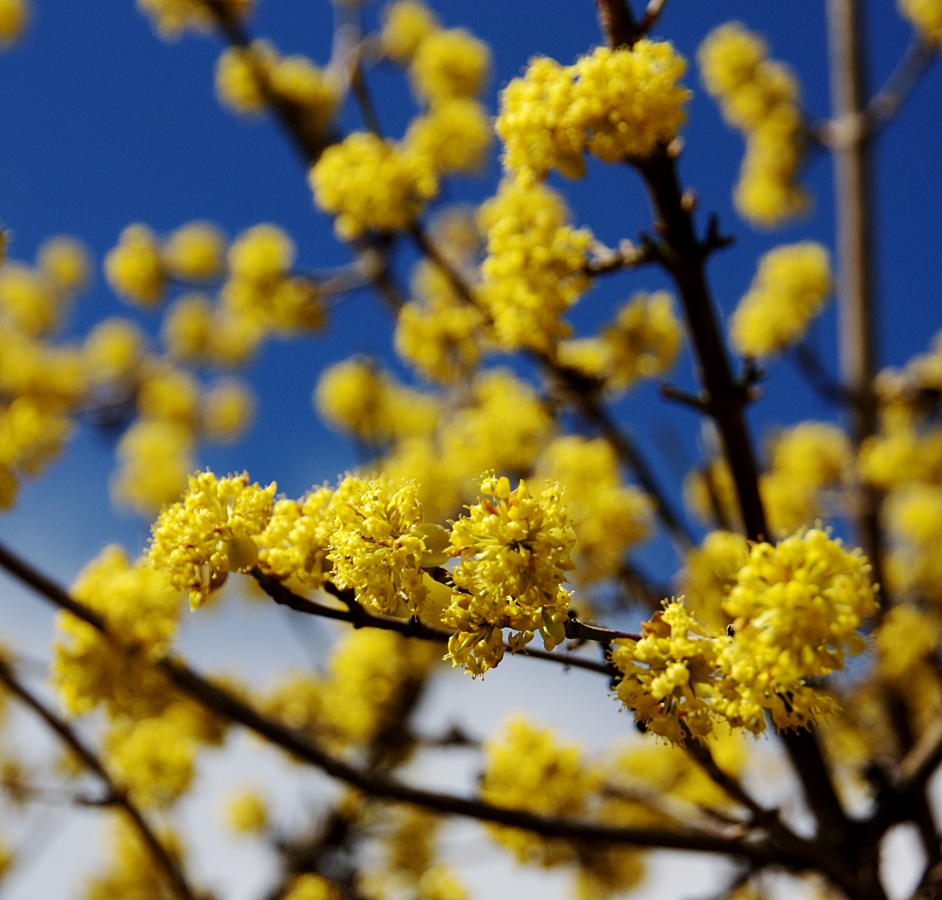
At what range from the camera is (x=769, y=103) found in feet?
23.7

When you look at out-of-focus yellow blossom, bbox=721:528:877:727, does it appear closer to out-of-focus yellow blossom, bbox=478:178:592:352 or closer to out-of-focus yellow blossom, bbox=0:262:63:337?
out-of-focus yellow blossom, bbox=478:178:592:352

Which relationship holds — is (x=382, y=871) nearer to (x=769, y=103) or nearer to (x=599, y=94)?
(x=599, y=94)

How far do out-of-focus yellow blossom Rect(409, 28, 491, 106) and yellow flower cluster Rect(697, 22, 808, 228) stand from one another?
223 cm

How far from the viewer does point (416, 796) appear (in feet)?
9.23

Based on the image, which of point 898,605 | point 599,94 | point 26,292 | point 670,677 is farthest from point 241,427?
point 670,677

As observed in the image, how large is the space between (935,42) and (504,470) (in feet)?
15.3

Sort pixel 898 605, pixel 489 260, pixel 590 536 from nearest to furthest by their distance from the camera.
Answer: pixel 489 260 → pixel 590 536 → pixel 898 605

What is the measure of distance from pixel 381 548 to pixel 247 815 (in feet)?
21.9

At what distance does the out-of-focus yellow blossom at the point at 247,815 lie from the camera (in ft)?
24.2

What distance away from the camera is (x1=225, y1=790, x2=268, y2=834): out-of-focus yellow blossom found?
291 inches

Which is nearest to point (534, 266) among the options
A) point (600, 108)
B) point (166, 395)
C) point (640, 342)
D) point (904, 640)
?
point (600, 108)

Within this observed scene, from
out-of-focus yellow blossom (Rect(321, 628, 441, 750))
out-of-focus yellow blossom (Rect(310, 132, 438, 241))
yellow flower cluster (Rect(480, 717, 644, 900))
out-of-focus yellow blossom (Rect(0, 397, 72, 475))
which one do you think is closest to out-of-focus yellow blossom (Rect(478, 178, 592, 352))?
out-of-focus yellow blossom (Rect(310, 132, 438, 241))

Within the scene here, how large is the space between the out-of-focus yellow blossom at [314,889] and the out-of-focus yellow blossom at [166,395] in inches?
250

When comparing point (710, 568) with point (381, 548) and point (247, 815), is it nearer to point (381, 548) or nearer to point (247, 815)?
point (381, 548)
